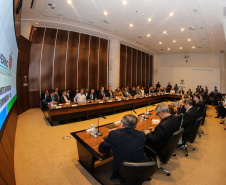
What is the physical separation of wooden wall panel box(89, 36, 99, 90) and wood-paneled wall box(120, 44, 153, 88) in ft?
8.30

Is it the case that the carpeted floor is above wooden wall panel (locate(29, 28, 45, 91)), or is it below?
below

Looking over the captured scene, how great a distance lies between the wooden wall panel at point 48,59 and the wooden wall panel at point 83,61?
161cm

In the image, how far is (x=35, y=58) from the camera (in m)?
7.25

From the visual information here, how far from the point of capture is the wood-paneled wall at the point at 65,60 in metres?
7.30

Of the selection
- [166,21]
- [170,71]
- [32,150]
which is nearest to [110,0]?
[166,21]

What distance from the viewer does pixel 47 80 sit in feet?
24.8

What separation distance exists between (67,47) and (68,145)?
634 centimetres

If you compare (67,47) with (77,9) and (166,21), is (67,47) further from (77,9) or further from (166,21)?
(166,21)

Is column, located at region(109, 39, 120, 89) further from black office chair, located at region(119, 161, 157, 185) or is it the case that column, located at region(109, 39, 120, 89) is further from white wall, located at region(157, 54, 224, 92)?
black office chair, located at region(119, 161, 157, 185)

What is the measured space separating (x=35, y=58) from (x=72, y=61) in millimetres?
1957

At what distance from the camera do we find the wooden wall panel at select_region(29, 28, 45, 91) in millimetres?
7172

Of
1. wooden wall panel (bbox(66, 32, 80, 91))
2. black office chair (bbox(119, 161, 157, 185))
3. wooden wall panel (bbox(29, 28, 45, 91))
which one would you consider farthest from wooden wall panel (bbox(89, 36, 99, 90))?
black office chair (bbox(119, 161, 157, 185))

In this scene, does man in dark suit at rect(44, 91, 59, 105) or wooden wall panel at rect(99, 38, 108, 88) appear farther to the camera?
wooden wall panel at rect(99, 38, 108, 88)

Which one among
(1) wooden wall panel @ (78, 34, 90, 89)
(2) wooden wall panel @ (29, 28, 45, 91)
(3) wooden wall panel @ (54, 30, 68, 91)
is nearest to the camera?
(2) wooden wall panel @ (29, 28, 45, 91)
